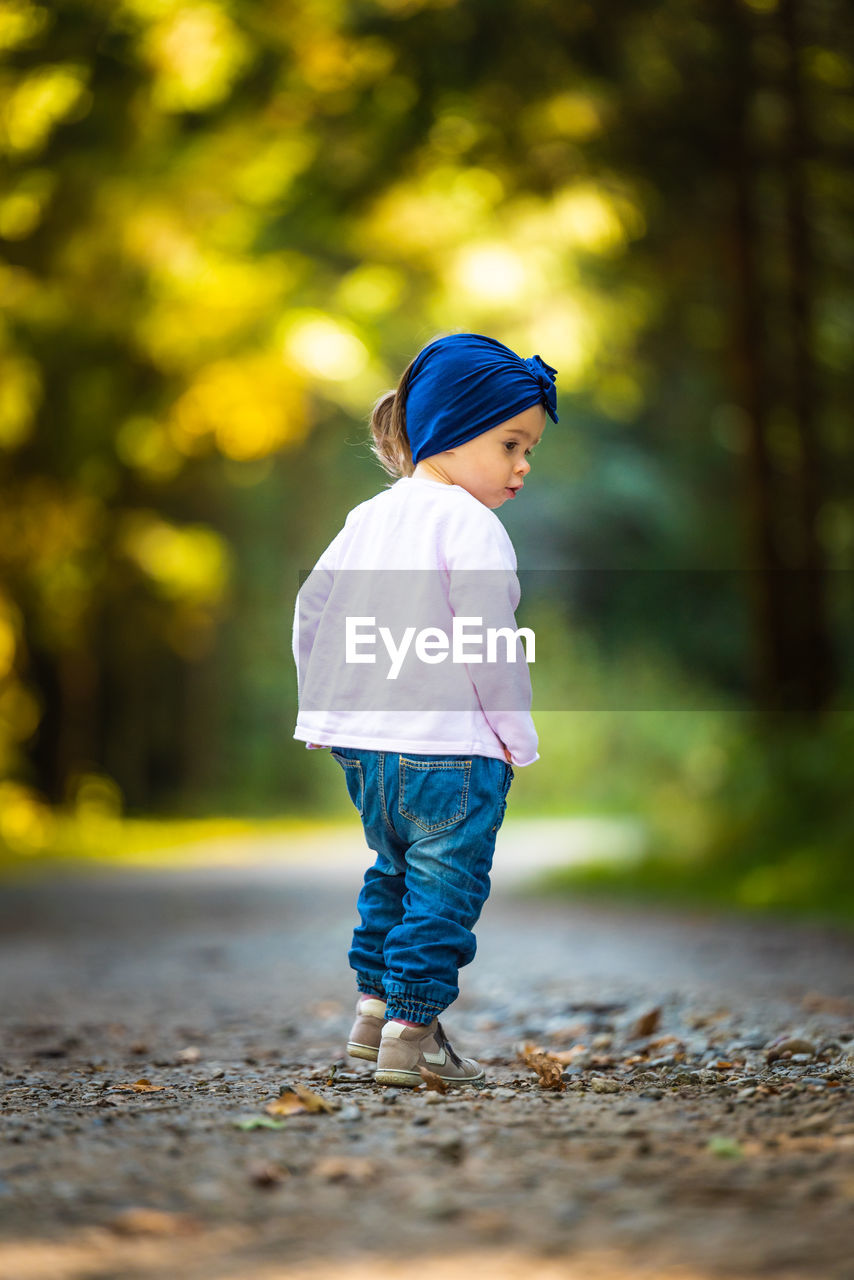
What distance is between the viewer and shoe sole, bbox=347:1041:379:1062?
3.55 metres

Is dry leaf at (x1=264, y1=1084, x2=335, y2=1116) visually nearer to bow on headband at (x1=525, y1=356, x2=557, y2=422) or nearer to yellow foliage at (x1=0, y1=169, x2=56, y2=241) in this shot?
bow on headband at (x1=525, y1=356, x2=557, y2=422)

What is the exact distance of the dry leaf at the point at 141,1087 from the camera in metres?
3.41

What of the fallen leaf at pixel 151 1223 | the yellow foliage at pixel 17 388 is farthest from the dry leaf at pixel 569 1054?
the yellow foliage at pixel 17 388

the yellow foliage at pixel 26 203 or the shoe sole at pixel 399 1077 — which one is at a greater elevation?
the yellow foliage at pixel 26 203

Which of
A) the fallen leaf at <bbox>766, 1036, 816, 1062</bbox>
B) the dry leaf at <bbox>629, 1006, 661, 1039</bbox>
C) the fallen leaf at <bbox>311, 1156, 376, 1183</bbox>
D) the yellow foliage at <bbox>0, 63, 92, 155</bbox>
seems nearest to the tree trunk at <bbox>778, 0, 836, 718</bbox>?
the yellow foliage at <bbox>0, 63, 92, 155</bbox>

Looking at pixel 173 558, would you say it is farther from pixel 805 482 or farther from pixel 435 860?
pixel 435 860

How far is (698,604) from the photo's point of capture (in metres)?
17.1

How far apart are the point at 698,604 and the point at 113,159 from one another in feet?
30.2

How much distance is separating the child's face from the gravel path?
132cm

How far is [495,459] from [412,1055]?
4.53 feet

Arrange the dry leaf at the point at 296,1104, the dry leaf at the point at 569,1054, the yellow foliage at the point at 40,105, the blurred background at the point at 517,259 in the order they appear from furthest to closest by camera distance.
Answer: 1. the blurred background at the point at 517,259
2. the yellow foliage at the point at 40,105
3. the dry leaf at the point at 569,1054
4. the dry leaf at the point at 296,1104

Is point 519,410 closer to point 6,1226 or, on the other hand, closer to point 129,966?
point 6,1226

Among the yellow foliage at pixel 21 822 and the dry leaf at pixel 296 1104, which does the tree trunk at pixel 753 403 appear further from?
the dry leaf at pixel 296 1104

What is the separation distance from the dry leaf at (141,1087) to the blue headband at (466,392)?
1568mm
